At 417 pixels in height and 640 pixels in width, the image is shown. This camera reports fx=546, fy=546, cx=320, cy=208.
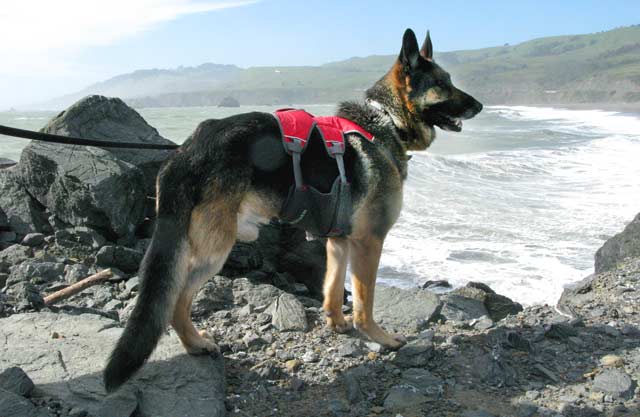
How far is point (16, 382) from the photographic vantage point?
10.5 ft

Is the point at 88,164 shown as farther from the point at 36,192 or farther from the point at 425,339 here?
the point at 425,339

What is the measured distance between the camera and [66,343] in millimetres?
3990

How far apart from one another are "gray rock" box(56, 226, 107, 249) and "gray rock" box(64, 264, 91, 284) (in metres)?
0.52

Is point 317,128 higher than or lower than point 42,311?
higher

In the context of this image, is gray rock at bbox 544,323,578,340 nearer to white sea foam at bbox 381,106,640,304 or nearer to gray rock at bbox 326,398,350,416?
gray rock at bbox 326,398,350,416

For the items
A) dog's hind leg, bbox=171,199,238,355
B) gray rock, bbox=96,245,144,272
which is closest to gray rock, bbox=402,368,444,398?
dog's hind leg, bbox=171,199,238,355

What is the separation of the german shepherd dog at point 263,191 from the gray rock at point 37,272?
2741mm

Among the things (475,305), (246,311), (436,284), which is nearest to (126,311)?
(246,311)

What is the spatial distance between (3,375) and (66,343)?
2.54ft

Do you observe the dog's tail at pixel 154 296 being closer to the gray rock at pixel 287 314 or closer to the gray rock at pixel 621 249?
the gray rock at pixel 287 314

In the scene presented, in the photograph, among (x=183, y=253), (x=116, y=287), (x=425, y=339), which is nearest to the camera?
(x=183, y=253)

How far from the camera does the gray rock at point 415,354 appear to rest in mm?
→ 4363

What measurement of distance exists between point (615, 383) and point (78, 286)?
4999 millimetres

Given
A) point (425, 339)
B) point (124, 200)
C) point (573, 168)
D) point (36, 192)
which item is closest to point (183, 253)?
point (425, 339)
